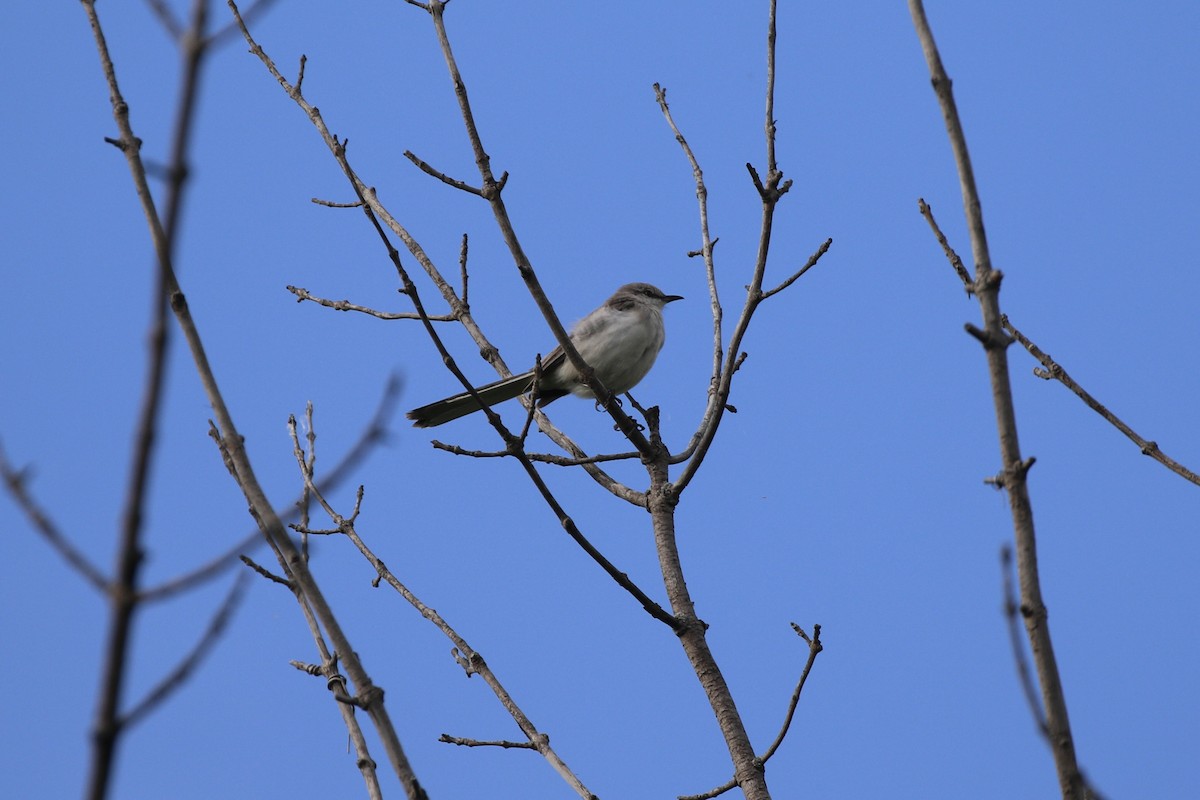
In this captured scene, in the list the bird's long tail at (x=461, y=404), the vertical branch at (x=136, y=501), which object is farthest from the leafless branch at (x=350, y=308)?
the vertical branch at (x=136, y=501)

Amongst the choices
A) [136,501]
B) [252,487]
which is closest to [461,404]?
[252,487]

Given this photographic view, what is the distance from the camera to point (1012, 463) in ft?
7.81

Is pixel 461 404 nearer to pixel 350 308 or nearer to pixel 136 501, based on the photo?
pixel 350 308

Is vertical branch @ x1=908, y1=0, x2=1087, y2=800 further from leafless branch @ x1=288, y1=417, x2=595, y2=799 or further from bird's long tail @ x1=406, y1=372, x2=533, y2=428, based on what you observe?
bird's long tail @ x1=406, y1=372, x2=533, y2=428

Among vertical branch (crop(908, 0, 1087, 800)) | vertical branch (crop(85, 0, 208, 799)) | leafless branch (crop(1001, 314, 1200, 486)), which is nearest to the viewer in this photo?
vertical branch (crop(85, 0, 208, 799))

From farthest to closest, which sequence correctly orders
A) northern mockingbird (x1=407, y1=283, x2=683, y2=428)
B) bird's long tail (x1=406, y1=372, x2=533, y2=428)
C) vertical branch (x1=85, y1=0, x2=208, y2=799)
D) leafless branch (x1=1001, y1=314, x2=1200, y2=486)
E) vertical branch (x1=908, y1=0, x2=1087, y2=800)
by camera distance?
northern mockingbird (x1=407, y1=283, x2=683, y2=428)
bird's long tail (x1=406, y1=372, x2=533, y2=428)
leafless branch (x1=1001, y1=314, x2=1200, y2=486)
vertical branch (x1=908, y1=0, x2=1087, y2=800)
vertical branch (x1=85, y1=0, x2=208, y2=799)

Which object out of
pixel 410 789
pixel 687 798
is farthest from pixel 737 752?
pixel 410 789

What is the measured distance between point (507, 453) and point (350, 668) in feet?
5.96

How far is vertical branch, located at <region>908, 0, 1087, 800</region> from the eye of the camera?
2211 mm

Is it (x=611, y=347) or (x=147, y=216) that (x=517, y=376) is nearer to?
(x=611, y=347)

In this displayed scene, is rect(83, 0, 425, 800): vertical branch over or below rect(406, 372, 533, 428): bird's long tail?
below

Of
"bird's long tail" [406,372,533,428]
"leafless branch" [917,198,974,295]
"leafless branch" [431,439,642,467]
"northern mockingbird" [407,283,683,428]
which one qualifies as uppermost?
"northern mockingbird" [407,283,683,428]

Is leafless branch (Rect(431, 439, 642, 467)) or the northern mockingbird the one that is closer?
leafless branch (Rect(431, 439, 642, 467))

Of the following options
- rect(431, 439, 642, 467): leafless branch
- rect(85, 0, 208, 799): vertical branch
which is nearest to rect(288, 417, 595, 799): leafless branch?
rect(431, 439, 642, 467): leafless branch
